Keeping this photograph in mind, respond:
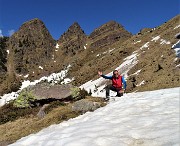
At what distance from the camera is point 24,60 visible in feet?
562

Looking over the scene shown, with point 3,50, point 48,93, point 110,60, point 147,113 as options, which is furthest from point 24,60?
point 147,113

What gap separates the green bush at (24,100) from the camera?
22.3 m

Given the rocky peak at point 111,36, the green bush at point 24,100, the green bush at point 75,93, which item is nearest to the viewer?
the green bush at point 24,100

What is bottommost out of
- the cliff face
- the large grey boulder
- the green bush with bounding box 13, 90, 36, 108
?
the large grey boulder

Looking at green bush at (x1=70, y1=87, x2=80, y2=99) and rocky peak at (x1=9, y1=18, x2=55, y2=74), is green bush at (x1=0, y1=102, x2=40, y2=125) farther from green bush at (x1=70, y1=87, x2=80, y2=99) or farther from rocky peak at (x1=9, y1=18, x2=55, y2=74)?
rocky peak at (x1=9, y1=18, x2=55, y2=74)

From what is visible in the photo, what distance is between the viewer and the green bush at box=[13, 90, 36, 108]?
73.2 feet

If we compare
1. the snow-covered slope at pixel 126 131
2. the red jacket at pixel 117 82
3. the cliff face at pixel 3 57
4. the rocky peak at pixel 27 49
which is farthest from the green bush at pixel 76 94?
the rocky peak at pixel 27 49

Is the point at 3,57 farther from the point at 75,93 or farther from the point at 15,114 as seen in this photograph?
the point at 15,114

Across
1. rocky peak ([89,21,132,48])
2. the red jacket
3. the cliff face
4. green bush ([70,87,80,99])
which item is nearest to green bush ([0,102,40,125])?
green bush ([70,87,80,99])

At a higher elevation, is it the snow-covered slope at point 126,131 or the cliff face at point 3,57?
the cliff face at point 3,57

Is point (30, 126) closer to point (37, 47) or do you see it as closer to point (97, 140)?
point (97, 140)

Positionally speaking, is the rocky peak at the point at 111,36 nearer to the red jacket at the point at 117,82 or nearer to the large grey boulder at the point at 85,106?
the red jacket at the point at 117,82

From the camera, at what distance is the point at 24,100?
888 inches

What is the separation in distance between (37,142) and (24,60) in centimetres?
16502
